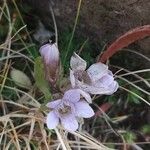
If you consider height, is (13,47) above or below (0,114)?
above

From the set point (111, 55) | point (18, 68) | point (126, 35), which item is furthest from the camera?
point (18, 68)

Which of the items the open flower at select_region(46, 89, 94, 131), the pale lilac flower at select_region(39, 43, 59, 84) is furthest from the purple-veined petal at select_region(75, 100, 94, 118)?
the pale lilac flower at select_region(39, 43, 59, 84)

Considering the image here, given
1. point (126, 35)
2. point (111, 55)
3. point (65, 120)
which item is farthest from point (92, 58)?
point (65, 120)

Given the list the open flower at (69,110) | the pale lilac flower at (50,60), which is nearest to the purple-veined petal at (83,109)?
the open flower at (69,110)

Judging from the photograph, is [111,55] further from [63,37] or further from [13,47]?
[13,47]

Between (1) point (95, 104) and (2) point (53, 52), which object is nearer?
(2) point (53, 52)

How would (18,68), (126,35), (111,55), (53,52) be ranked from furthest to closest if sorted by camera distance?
(18,68) < (111,55) < (126,35) < (53,52)

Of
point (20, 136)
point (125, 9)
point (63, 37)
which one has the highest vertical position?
point (125, 9)
